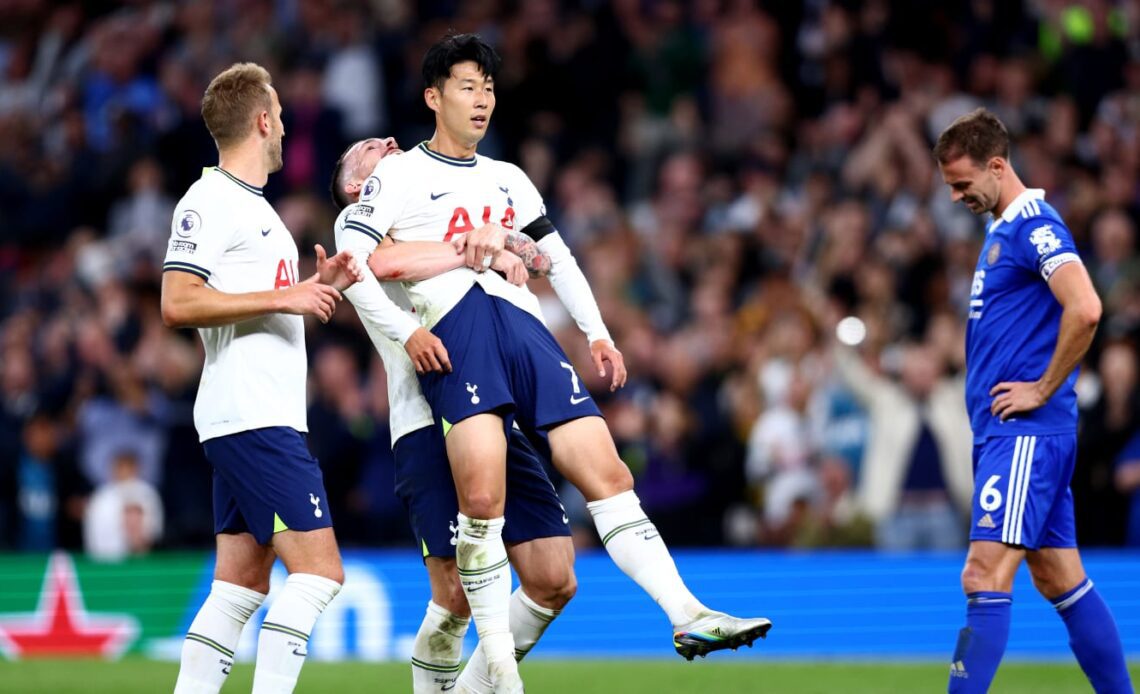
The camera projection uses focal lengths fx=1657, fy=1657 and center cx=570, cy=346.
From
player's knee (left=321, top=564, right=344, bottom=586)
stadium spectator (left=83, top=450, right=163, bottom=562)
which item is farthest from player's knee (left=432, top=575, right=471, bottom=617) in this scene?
stadium spectator (left=83, top=450, right=163, bottom=562)

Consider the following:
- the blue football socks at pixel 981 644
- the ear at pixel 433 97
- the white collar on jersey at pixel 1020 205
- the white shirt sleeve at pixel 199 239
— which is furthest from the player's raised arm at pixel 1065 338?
the white shirt sleeve at pixel 199 239

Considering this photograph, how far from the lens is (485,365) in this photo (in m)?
6.80

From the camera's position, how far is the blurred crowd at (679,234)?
511 inches

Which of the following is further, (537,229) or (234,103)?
(537,229)

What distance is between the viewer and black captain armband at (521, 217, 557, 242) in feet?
24.0

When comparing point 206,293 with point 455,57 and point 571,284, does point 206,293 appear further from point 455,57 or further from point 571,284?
point 571,284

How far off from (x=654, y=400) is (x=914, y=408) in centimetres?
221

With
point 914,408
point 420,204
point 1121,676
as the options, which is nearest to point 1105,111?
point 914,408

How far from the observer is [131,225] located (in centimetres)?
1736

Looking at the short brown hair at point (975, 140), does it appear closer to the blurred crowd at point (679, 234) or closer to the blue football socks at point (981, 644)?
the blue football socks at point (981, 644)

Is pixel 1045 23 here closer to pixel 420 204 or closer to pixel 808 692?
pixel 808 692

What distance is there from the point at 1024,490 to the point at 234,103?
146 inches

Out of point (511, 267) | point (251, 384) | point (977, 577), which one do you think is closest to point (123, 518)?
point (251, 384)

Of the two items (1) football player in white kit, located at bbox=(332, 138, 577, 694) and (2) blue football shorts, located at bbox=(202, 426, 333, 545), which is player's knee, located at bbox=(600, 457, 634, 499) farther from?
(2) blue football shorts, located at bbox=(202, 426, 333, 545)
